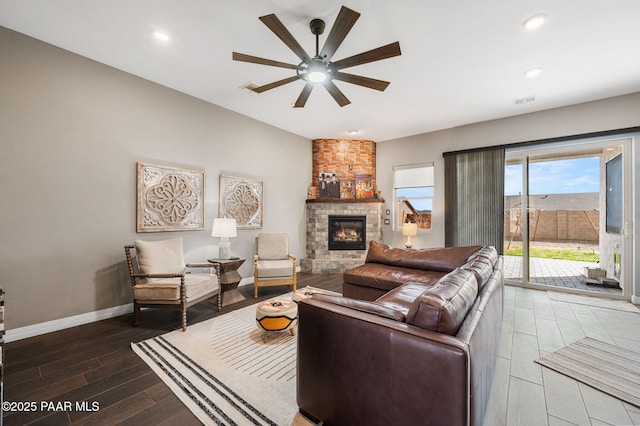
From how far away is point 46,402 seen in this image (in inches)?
69.2

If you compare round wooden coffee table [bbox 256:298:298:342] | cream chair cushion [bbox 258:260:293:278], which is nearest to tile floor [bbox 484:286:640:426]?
round wooden coffee table [bbox 256:298:298:342]

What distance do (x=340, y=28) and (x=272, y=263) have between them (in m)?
3.41

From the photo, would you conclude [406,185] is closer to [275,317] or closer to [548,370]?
[548,370]

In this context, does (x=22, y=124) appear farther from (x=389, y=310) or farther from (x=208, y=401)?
(x=389, y=310)

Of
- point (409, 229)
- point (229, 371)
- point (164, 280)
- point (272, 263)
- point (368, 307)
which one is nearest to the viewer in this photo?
point (368, 307)

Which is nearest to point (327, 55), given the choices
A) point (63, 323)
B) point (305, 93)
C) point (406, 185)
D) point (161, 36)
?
point (305, 93)

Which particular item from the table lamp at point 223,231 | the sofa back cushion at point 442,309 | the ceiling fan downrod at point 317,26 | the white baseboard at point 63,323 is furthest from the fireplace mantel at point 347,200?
the sofa back cushion at point 442,309

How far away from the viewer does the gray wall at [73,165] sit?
260 centimetres

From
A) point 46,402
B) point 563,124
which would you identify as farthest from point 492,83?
point 46,402

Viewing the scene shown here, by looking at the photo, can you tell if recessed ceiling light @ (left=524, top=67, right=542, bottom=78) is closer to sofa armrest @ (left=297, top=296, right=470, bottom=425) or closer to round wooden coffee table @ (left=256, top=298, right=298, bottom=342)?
sofa armrest @ (left=297, top=296, right=470, bottom=425)

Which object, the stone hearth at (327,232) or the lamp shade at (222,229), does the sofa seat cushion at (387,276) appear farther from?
the stone hearth at (327,232)

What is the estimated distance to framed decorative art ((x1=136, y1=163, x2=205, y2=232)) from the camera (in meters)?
3.44

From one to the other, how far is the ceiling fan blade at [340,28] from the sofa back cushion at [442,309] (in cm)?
189

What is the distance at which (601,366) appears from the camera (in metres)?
2.18
